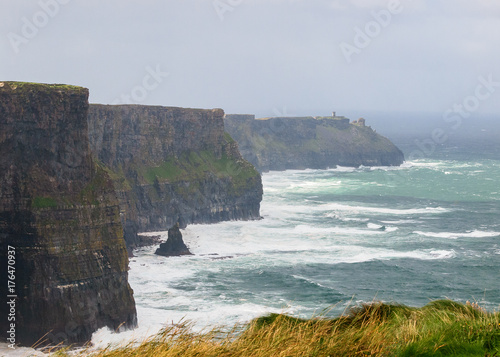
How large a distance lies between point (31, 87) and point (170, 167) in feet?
176

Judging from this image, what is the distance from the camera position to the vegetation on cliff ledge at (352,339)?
14.0 metres

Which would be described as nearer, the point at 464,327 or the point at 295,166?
the point at 464,327

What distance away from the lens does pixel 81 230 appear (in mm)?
53312

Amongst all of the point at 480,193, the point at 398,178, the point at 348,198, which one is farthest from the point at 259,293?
the point at 398,178

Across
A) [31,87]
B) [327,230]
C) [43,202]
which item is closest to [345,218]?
[327,230]

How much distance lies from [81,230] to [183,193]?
52.0 meters

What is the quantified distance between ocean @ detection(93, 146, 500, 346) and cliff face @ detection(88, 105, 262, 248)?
12.5 feet

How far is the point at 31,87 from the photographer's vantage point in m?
54.3

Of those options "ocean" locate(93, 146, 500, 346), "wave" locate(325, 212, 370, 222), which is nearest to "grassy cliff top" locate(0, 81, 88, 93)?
"ocean" locate(93, 146, 500, 346)

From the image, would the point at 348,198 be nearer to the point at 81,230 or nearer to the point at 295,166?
the point at 295,166

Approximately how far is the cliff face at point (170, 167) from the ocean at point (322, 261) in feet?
12.5

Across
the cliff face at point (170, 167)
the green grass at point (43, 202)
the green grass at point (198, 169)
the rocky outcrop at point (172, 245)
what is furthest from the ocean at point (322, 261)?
the green grass at point (43, 202)

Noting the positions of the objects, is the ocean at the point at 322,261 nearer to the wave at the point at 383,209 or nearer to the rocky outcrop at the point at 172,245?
the wave at the point at 383,209

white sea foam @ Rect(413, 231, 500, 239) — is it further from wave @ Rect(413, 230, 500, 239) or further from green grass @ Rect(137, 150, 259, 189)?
green grass @ Rect(137, 150, 259, 189)
